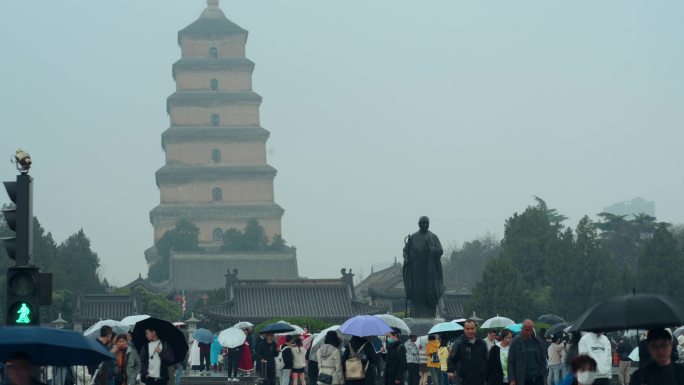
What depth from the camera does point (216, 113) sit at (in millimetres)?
102562

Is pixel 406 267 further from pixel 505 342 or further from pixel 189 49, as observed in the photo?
pixel 189 49

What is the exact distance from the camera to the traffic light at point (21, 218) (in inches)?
486

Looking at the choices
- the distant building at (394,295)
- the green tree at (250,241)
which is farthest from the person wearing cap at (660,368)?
the green tree at (250,241)

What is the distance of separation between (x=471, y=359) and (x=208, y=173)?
8659 centimetres

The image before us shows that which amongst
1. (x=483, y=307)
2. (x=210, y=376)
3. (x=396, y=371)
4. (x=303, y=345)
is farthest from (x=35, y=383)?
(x=483, y=307)

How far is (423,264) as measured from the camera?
74.0ft

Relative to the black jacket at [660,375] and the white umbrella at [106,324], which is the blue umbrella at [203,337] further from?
the black jacket at [660,375]

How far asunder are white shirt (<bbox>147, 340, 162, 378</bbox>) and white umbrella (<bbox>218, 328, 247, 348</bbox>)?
35.3ft

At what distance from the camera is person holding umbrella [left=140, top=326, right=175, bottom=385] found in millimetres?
16844

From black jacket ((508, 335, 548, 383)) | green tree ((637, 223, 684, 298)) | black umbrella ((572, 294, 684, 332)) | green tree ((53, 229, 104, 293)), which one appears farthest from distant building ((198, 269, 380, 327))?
black umbrella ((572, 294, 684, 332))

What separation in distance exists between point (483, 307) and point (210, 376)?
83.9 feet

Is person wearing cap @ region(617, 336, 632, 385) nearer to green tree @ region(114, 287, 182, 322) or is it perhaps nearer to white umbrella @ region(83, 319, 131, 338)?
white umbrella @ region(83, 319, 131, 338)

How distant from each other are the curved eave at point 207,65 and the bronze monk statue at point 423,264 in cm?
8071

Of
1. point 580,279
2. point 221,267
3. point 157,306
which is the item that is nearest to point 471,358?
point 580,279
